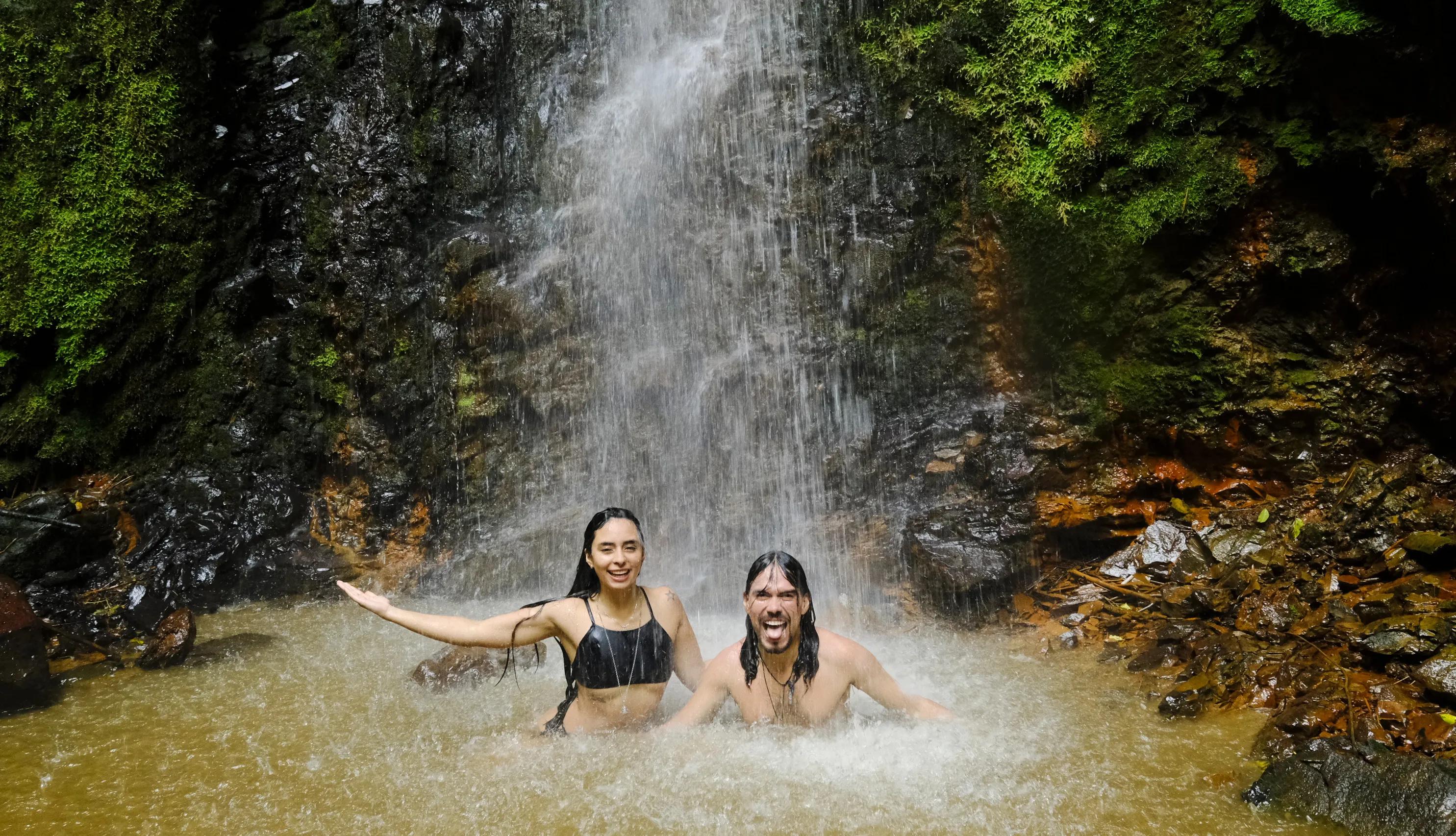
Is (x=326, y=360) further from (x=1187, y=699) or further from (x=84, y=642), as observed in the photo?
(x=1187, y=699)

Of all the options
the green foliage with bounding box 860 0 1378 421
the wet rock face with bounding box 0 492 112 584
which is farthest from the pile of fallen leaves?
the wet rock face with bounding box 0 492 112 584

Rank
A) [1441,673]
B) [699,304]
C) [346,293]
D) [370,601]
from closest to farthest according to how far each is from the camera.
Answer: [1441,673]
[370,601]
[699,304]
[346,293]

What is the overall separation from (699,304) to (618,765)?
4.67 meters

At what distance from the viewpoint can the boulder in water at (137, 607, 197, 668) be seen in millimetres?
5785

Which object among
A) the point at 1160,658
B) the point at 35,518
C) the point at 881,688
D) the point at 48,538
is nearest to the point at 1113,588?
the point at 1160,658

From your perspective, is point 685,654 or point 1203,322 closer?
point 685,654

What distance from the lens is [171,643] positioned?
19.2 ft

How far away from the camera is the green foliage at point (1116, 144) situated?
582 centimetres

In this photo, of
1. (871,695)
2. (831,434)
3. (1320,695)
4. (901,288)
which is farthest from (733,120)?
(1320,695)

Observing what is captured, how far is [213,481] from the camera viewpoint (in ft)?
26.3

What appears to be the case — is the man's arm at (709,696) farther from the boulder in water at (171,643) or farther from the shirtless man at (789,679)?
the boulder in water at (171,643)

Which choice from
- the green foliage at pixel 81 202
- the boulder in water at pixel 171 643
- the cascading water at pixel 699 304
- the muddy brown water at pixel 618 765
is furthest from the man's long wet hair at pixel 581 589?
the green foliage at pixel 81 202

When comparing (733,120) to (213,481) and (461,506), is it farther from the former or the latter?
(213,481)

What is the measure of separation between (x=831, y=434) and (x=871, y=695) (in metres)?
3.29
